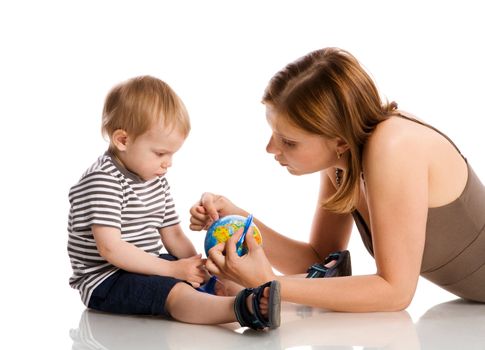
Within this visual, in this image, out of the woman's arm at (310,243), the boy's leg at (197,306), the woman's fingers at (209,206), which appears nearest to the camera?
the boy's leg at (197,306)

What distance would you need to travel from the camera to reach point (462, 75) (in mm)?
5590

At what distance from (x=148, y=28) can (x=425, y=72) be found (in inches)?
67.2

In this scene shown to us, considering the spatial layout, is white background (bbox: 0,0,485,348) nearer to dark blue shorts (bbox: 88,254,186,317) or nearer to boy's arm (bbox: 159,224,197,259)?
boy's arm (bbox: 159,224,197,259)

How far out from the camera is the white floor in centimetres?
266

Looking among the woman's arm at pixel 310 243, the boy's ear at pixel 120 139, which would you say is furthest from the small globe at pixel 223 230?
the woman's arm at pixel 310 243

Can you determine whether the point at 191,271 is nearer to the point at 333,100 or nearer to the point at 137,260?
the point at 137,260

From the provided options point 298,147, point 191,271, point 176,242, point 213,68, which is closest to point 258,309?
point 191,271

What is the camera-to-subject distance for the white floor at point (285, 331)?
2664 mm

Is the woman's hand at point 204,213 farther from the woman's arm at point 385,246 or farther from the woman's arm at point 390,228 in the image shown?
the woman's arm at point 390,228

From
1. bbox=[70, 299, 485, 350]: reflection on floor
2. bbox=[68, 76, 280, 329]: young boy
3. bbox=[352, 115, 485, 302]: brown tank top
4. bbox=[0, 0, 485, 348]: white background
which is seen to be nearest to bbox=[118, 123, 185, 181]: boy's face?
bbox=[68, 76, 280, 329]: young boy

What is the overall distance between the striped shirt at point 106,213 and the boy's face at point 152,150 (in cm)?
4

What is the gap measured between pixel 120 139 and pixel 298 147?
60 cm

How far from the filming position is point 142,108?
9.78ft

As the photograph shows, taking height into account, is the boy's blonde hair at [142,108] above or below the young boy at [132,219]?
above
